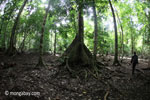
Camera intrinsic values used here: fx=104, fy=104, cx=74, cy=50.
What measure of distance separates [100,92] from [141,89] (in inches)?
107

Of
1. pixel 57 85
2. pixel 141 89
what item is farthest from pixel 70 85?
pixel 141 89

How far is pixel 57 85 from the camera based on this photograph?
6270mm

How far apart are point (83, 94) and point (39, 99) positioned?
2.30 meters

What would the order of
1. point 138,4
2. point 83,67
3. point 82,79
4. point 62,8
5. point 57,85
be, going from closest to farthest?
1. point 62,8
2. point 57,85
3. point 82,79
4. point 83,67
5. point 138,4

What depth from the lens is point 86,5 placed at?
5359 mm

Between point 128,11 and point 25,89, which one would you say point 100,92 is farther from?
point 128,11

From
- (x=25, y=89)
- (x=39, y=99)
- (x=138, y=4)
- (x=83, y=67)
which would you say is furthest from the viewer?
(x=138, y=4)

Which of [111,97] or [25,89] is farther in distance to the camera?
[111,97]

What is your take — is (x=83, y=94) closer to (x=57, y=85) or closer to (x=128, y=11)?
(x=57, y=85)

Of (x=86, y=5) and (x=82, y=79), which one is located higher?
(x=86, y=5)

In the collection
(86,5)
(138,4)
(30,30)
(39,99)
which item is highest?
(138,4)

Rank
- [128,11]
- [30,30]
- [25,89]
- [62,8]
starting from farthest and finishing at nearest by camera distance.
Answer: [30,30] → [128,11] → [62,8] → [25,89]

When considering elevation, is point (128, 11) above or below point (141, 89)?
above

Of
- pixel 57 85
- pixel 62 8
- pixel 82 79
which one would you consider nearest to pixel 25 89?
pixel 57 85
